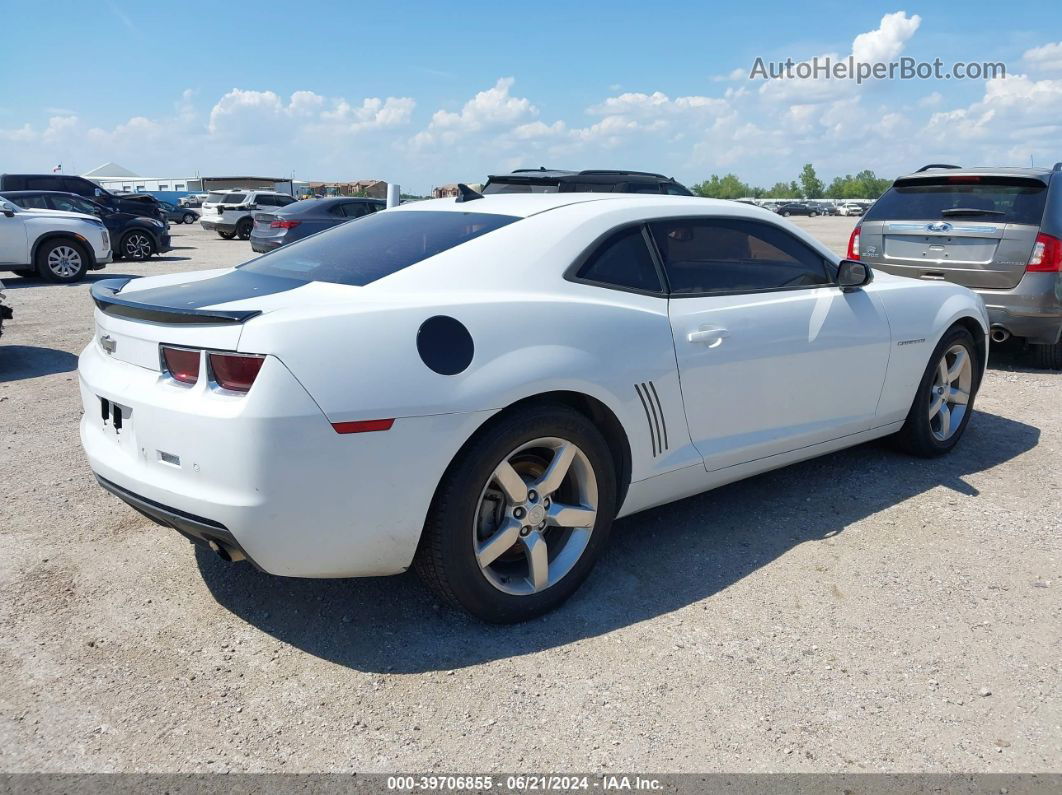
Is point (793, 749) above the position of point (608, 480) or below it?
below

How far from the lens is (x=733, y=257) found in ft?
13.0

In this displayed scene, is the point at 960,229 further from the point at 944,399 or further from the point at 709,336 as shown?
the point at 709,336

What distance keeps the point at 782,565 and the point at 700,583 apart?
1.37 feet

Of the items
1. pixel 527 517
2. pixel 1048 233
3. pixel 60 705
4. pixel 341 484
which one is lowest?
pixel 60 705

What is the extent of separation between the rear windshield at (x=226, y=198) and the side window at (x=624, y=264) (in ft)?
90.7

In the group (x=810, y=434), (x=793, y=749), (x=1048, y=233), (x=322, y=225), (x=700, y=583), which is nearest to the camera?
(x=793, y=749)

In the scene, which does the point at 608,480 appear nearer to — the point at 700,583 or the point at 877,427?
the point at 700,583

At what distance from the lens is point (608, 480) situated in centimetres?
333

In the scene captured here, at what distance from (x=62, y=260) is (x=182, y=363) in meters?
12.4

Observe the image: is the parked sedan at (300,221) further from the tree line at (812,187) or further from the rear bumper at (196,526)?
the tree line at (812,187)

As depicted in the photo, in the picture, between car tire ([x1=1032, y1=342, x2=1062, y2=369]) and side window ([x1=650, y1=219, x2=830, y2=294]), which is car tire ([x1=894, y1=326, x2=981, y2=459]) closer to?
side window ([x1=650, y1=219, x2=830, y2=294])

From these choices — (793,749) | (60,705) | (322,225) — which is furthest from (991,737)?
(322,225)

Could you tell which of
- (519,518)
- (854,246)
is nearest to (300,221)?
(854,246)

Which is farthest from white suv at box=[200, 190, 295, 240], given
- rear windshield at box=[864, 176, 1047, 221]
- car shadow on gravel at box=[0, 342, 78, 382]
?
rear windshield at box=[864, 176, 1047, 221]
